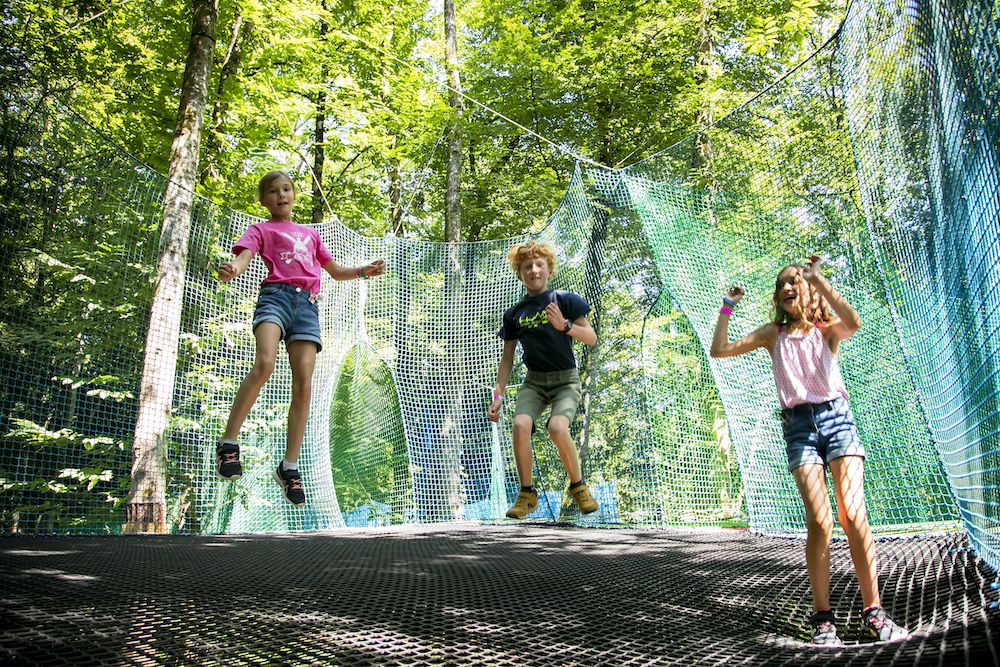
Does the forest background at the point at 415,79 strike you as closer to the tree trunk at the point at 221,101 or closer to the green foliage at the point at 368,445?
the tree trunk at the point at 221,101

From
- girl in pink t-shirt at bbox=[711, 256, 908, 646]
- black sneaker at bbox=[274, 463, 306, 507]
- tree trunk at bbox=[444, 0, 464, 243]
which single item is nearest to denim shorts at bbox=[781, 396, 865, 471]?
girl in pink t-shirt at bbox=[711, 256, 908, 646]

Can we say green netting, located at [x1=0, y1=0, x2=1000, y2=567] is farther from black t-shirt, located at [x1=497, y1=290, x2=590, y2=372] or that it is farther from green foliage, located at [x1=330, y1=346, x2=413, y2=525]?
black t-shirt, located at [x1=497, y1=290, x2=590, y2=372]

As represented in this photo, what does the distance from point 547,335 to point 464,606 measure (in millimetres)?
1641

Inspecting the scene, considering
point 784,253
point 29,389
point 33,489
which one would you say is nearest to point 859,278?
point 784,253

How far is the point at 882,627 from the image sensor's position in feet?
5.39

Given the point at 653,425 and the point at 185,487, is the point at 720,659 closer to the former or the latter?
the point at 653,425

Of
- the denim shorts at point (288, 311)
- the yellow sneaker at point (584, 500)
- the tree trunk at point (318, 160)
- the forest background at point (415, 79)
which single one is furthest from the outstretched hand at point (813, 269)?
the tree trunk at point (318, 160)

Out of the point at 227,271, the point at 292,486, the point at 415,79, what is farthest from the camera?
the point at 415,79

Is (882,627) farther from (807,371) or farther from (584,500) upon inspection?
(584,500)

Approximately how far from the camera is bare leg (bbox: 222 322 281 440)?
280cm

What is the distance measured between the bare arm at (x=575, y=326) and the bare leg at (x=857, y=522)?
1.33m

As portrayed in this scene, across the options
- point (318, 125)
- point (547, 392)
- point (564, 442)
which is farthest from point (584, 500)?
point (318, 125)

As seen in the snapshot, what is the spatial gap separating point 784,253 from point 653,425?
1622mm

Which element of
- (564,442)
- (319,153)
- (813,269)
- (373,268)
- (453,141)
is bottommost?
(564,442)
